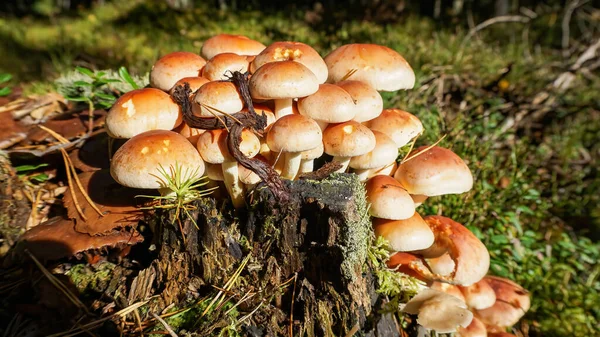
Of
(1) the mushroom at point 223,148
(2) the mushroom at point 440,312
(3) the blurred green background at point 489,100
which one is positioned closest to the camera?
(2) the mushroom at point 440,312

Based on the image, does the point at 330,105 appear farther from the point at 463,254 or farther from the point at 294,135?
the point at 463,254

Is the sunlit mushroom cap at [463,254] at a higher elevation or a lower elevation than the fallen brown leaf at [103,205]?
lower

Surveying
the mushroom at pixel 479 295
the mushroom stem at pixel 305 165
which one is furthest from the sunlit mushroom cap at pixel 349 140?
the mushroom at pixel 479 295

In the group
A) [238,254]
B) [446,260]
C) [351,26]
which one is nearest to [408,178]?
[446,260]

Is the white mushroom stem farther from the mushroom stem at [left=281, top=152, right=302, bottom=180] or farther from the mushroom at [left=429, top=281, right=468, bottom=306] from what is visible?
the mushroom at [left=429, top=281, right=468, bottom=306]

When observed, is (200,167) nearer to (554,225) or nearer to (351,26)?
(554,225)

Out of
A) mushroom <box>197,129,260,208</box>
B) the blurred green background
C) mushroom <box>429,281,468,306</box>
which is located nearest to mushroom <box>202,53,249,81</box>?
mushroom <box>197,129,260,208</box>

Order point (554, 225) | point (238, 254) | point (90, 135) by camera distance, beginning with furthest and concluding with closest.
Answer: point (554, 225), point (90, 135), point (238, 254)

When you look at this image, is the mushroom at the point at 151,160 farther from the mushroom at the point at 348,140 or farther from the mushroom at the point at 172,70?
the mushroom at the point at 348,140
